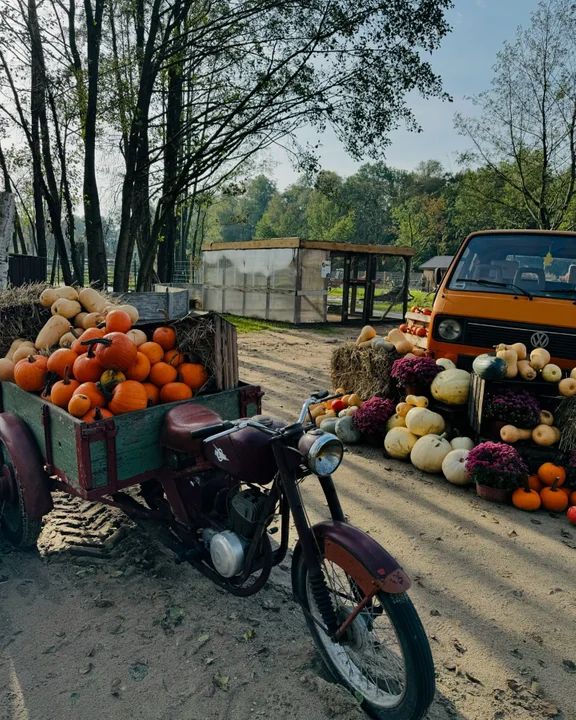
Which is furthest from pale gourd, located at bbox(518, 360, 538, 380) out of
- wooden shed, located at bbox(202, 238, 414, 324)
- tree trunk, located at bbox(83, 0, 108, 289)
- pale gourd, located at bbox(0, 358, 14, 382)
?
wooden shed, located at bbox(202, 238, 414, 324)

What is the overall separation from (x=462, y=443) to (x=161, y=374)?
3.12 meters

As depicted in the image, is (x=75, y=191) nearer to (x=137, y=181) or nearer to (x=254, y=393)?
(x=137, y=181)

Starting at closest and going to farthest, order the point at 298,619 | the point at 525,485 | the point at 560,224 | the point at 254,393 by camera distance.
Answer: the point at 298,619 → the point at 254,393 → the point at 525,485 → the point at 560,224

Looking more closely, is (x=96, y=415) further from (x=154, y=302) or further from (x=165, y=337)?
(x=154, y=302)

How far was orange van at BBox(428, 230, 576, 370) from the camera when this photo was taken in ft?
16.5

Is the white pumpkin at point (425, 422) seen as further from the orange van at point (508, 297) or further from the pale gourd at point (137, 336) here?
the pale gourd at point (137, 336)

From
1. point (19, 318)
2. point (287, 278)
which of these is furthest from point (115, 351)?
point (287, 278)

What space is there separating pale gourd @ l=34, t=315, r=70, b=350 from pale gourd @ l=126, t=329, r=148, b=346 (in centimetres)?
66

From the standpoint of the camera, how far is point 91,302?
393 cm

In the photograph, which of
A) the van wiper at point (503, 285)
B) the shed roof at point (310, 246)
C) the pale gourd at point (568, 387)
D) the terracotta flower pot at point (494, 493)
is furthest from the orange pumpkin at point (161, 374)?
the shed roof at point (310, 246)

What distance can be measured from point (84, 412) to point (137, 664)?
132cm

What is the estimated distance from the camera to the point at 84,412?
114 inches

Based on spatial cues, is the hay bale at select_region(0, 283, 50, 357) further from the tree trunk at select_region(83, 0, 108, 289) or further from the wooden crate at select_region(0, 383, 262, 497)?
the tree trunk at select_region(83, 0, 108, 289)

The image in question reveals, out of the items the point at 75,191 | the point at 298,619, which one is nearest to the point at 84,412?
the point at 298,619
